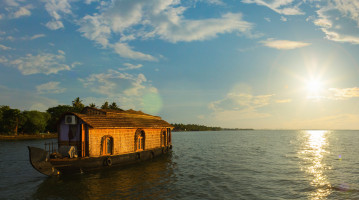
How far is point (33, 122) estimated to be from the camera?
7712 cm

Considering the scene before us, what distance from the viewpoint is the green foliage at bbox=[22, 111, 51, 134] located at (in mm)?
77062

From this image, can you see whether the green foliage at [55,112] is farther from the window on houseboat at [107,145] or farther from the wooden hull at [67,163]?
the wooden hull at [67,163]

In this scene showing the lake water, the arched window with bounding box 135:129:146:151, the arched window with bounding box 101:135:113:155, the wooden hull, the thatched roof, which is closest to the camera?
the lake water

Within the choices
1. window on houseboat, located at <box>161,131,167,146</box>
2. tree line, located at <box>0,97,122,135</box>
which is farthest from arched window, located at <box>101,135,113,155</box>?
tree line, located at <box>0,97,122,135</box>

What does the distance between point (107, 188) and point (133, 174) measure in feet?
15.3

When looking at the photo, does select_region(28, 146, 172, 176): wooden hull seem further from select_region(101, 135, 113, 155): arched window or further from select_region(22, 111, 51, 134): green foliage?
select_region(22, 111, 51, 134): green foliage

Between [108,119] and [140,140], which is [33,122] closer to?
[140,140]

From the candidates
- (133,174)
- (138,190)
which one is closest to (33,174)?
(133,174)

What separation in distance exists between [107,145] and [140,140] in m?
5.46

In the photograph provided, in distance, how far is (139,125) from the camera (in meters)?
25.4

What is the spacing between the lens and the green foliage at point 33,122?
7706 centimetres

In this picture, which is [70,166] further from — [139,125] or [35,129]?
[35,129]

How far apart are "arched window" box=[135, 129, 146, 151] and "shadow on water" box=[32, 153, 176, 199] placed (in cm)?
362

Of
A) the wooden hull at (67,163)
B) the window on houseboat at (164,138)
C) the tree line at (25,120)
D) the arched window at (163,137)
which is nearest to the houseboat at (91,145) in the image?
the wooden hull at (67,163)
